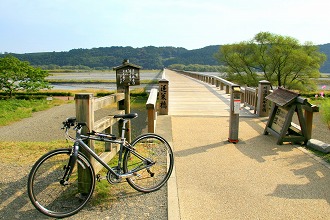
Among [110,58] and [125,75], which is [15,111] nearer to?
[125,75]

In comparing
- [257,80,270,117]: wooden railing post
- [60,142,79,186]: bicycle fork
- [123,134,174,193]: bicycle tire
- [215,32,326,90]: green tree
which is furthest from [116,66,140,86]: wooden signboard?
[215,32,326,90]: green tree

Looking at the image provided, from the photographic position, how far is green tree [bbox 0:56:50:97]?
26281mm

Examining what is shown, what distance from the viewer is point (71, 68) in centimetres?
16525

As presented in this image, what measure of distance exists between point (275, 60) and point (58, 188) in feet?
132

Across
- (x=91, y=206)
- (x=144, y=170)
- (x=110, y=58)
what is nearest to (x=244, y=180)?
(x=144, y=170)

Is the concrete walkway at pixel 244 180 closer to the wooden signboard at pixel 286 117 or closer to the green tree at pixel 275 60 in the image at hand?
the wooden signboard at pixel 286 117

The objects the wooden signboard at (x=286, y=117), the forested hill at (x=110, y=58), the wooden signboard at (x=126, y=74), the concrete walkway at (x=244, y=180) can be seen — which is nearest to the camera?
the concrete walkway at (x=244, y=180)

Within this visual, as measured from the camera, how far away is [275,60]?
1590 inches

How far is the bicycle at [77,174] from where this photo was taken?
3313mm

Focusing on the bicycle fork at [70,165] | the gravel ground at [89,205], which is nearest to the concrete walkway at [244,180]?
the gravel ground at [89,205]

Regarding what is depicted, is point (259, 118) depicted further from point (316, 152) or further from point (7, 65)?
point (7, 65)

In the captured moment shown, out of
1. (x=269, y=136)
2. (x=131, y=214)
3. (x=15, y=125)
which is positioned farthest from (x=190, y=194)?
(x=15, y=125)

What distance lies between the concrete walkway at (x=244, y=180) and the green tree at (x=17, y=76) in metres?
23.1

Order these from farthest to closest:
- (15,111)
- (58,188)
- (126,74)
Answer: (15,111), (126,74), (58,188)
